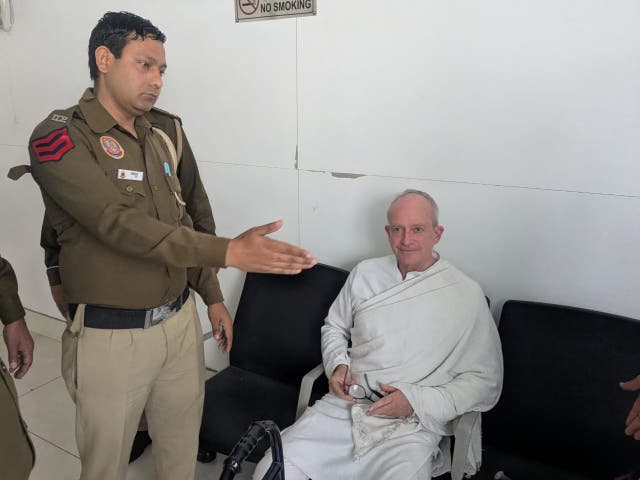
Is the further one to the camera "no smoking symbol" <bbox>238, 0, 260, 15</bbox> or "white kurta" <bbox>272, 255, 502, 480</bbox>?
"no smoking symbol" <bbox>238, 0, 260, 15</bbox>

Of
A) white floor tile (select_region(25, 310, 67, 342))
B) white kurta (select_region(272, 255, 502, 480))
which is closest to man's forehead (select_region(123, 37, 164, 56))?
white kurta (select_region(272, 255, 502, 480))

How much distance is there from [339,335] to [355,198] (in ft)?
1.94

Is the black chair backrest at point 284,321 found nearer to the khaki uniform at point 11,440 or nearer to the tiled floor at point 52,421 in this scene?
the tiled floor at point 52,421

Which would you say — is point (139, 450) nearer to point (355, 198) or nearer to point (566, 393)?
point (355, 198)

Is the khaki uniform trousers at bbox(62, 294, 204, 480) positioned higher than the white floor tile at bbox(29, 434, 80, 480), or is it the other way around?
the khaki uniform trousers at bbox(62, 294, 204, 480)

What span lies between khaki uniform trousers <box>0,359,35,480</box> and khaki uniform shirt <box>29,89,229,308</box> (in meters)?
0.35

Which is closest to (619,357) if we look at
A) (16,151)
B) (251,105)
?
(251,105)

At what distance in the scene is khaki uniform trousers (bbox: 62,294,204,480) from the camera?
1443 millimetres

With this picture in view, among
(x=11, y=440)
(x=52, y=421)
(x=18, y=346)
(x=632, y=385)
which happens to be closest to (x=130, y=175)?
(x=18, y=346)

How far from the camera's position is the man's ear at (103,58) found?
4.45 ft

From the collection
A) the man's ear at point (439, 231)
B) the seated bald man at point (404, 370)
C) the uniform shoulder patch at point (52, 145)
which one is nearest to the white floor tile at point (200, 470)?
the seated bald man at point (404, 370)

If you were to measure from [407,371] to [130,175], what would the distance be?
109 cm

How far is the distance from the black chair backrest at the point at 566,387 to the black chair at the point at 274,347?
2.33 feet

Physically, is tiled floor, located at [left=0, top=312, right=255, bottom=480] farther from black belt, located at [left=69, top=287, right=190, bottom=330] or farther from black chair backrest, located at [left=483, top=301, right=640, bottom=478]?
black chair backrest, located at [left=483, top=301, right=640, bottom=478]
